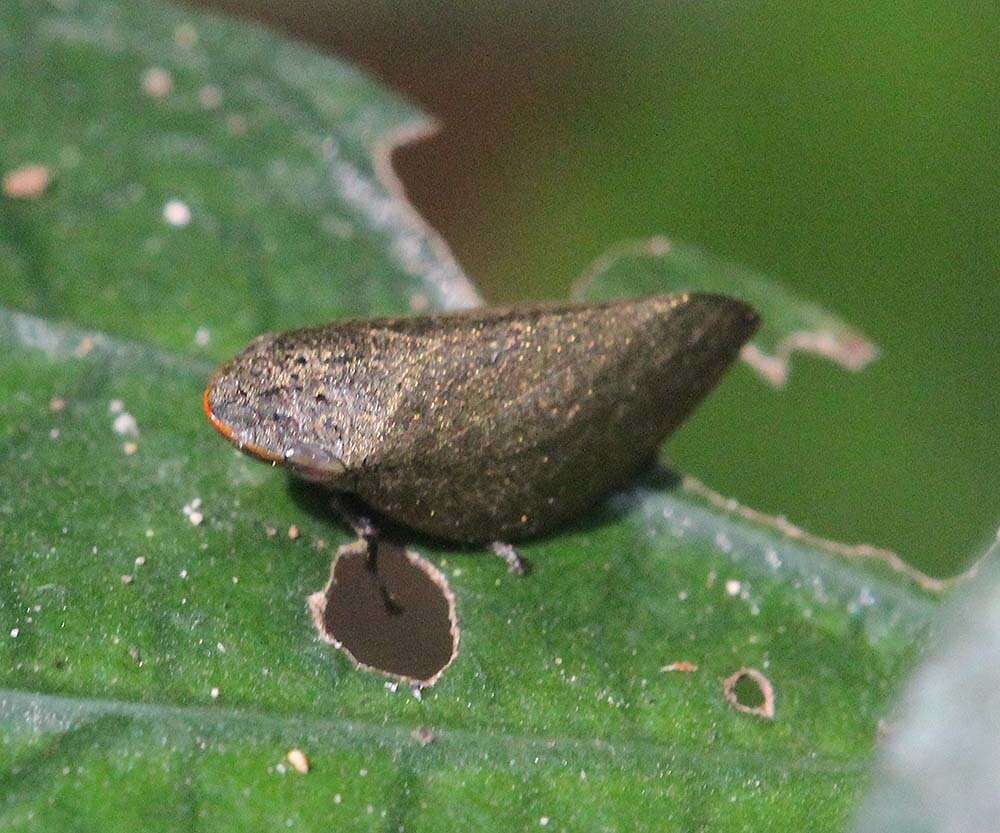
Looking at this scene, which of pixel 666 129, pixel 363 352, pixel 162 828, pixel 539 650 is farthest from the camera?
pixel 666 129

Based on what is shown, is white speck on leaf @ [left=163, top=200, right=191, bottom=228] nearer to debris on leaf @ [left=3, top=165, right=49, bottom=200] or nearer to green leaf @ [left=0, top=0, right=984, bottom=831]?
green leaf @ [left=0, top=0, right=984, bottom=831]

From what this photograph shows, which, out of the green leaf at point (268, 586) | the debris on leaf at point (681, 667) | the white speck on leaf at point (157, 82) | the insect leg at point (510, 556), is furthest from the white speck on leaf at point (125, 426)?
the debris on leaf at point (681, 667)

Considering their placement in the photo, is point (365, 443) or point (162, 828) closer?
point (162, 828)

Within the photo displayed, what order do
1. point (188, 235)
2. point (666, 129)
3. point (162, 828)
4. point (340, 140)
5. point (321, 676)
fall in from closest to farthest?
1. point (162, 828)
2. point (321, 676)
3. point (188, 235)
4. point (340, 140)
5. point (666, 129)

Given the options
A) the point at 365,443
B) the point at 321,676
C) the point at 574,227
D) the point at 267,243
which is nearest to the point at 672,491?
the point at 365,443

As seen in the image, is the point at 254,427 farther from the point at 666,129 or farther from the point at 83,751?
the point at 666,129

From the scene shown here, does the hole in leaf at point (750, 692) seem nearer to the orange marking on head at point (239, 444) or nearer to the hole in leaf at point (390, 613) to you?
the hole in leaf at point (390, 613)

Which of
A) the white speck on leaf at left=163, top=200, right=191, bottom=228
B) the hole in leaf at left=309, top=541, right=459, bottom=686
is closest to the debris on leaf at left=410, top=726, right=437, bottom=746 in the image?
the hole in leaf at left=309, top=541, right=459, bottom=686

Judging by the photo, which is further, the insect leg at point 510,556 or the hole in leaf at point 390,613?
the insect leg at point 510,556
